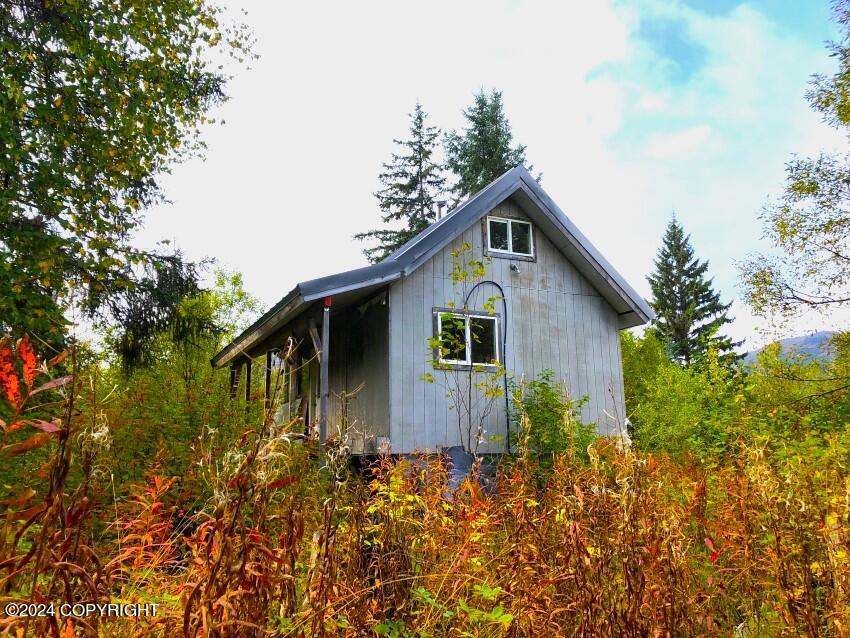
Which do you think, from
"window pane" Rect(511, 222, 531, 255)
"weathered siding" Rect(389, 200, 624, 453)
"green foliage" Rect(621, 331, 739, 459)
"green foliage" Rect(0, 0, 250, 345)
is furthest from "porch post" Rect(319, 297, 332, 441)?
"green foliage" Rect(621, 331, 739, 459)

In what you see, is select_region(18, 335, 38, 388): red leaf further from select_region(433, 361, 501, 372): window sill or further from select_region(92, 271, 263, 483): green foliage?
select_region(433, 361, 501, 372): window sill

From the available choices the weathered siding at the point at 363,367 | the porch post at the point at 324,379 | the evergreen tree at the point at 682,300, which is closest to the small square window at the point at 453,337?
the weathered siding at the point at 363,367

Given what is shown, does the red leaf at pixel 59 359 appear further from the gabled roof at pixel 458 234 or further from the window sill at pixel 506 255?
the window sill at pixel 506 255

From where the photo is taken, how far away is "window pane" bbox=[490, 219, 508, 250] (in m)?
12.7

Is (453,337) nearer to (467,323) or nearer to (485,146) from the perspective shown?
(467,323)

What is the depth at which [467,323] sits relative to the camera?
445 inches

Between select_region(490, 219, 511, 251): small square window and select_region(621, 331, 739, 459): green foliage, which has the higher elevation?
select_region(490, 219, 511, 251): small square window

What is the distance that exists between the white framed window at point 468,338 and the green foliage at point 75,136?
4.88m

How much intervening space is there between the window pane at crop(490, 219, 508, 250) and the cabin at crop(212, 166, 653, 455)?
1.1 inches

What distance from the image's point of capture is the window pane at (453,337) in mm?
10836

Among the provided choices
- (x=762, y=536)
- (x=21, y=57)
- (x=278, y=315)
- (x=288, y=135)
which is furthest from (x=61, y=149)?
(x=288, y=135)

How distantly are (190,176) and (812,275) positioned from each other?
1352 centimetres

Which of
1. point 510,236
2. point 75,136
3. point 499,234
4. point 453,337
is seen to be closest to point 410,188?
point 499,234

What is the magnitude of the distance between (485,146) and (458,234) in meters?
20.3
